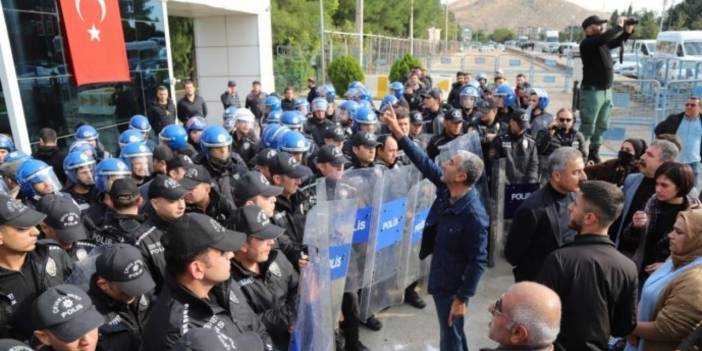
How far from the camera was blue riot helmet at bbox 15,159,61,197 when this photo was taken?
→ 4445 mm

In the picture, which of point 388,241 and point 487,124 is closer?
point 388,241

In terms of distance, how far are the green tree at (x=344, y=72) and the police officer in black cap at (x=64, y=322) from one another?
20.6 metres

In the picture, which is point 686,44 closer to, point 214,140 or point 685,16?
point 214,140

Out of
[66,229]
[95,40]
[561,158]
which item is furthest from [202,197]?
[95,40]

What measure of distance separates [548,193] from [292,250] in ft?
5.80

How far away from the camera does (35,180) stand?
14.6ft

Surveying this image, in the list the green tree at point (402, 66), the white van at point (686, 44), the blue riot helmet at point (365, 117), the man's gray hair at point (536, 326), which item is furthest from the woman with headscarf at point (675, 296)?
the white van at point (686, 44)

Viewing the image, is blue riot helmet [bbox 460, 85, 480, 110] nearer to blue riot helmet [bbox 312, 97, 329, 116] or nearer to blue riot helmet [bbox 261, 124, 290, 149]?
blue riot helmet [bbox 312, 97, 329, 116]

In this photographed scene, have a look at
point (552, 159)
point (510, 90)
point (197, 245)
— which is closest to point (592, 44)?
point (510, 90)

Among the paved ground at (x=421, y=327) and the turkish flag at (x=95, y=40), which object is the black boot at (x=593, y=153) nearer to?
the paved ground at (x=421, y=327)

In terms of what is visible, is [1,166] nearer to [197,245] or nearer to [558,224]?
[197,245]

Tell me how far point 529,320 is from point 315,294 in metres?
1.47

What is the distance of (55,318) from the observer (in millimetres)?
2266

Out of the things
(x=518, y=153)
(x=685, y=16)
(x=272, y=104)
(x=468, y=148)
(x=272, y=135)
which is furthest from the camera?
(x=685, y=16)
